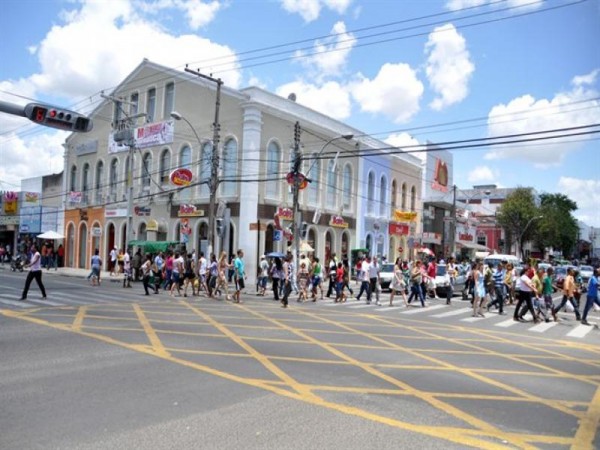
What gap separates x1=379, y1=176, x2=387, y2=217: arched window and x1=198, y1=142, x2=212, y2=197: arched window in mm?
14797

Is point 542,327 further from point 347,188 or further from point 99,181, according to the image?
point 99,181

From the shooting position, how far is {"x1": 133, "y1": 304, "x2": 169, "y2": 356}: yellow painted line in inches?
349

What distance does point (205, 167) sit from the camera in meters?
30.9

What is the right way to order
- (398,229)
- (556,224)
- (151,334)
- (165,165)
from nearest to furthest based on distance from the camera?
1. (151,334)
2. (165,165)
3. (398,229)
4. (556,224)

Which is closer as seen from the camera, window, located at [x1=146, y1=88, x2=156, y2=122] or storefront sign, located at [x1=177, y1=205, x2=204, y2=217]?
storefront sign, located at [x1=177, y1=205, x2=204, y2=217]

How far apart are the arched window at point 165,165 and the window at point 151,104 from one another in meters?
2.81

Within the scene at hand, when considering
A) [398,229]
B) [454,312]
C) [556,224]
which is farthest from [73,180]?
[556,224]

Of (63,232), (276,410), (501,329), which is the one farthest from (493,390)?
(63,232)

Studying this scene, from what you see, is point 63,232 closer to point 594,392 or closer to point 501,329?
point 501,329

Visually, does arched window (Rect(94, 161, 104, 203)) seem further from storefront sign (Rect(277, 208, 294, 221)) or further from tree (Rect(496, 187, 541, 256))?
tree (Rect(496, 187, 541, 256))

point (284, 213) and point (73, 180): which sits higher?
point (73, 180)

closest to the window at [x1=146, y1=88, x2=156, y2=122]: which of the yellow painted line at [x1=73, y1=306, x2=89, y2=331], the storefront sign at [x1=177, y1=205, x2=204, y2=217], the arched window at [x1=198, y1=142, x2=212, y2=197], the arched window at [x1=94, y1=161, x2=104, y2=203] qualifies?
the arched window at [x1=198, y1=142, x2=212, y2=197]

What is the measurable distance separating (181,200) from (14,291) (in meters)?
14.4

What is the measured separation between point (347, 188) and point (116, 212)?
52.1ft
